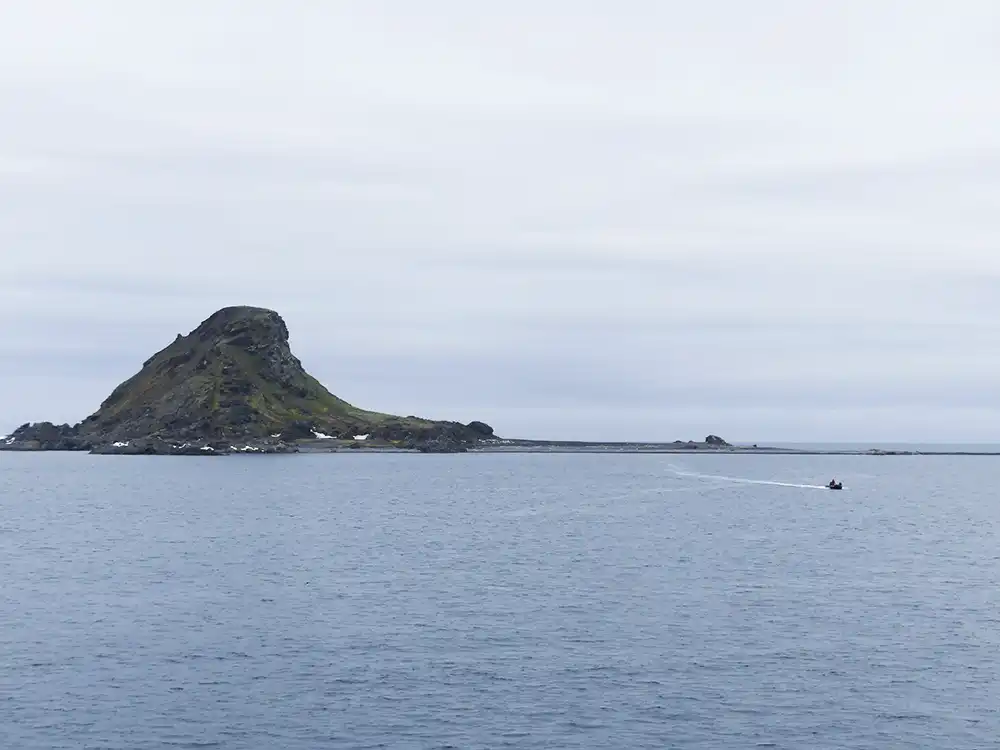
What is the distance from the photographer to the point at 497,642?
67375 mm

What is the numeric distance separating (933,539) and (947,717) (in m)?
92.6

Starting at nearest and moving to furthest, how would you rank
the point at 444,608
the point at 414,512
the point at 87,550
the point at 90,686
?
the point at 90,686
the point at 444,608
the point at 87,550
the point at 414,512

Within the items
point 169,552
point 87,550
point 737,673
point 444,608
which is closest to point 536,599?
point 444,608

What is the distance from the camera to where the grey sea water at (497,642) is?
4962cm

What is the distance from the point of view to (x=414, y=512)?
174m

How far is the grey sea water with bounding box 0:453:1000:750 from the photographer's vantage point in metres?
49.6

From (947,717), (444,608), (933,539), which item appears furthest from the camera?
(933,539)

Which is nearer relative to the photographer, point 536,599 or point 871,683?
point 871,683

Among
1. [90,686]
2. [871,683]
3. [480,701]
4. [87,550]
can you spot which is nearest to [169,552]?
[87,550]

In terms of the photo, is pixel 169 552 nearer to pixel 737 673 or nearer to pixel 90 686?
pixel 90 686

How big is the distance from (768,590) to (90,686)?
57.5 m

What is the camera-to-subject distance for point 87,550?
11831 cm

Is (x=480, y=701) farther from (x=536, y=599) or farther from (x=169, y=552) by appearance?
(x=169, y=552)

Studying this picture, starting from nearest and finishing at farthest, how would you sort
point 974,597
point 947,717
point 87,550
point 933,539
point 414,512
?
point 947,717 → point 974,597 → point 87,550 → point 933,539 → point 414,512
